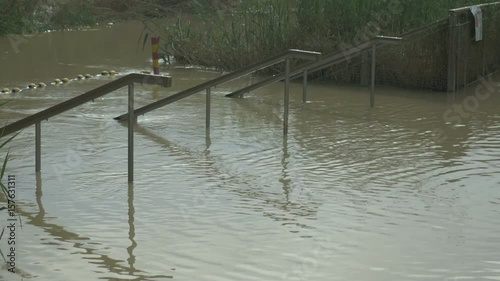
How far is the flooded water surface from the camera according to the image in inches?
258

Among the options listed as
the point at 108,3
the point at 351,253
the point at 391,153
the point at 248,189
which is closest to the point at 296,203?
the point at 248,189

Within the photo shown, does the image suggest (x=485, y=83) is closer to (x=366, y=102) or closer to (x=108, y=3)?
(x=366, y=102)

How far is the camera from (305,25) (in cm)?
1547

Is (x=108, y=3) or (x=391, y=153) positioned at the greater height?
(x=108, y=3)

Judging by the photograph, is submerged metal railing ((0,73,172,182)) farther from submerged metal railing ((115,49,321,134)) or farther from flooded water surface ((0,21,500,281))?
submerged metal railing ((115,49,321,134))

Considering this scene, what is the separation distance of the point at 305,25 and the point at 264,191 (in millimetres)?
7397

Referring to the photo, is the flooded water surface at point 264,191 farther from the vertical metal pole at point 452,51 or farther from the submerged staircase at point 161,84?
the vertical metal pole at point 452,51

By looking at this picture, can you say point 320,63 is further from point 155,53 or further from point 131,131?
point 131,131

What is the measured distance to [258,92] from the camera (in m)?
14.1

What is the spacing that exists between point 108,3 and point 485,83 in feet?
44.5

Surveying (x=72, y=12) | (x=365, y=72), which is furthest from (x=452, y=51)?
(x=72, y=12)

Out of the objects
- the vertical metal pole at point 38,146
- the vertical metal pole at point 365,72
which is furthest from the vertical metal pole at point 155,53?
the vertical metal pole at point 38,146

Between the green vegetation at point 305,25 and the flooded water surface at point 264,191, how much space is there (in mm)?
1559

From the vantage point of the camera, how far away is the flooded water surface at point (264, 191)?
6555mm
